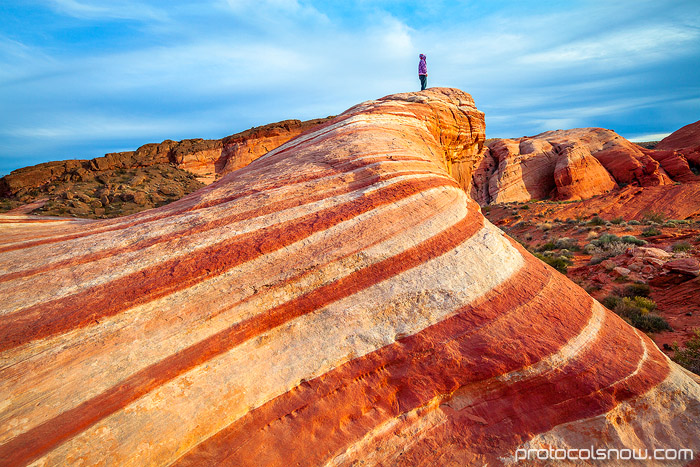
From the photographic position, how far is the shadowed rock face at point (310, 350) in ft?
8.16

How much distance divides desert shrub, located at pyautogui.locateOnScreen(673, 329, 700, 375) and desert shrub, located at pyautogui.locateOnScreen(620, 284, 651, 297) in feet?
8.75

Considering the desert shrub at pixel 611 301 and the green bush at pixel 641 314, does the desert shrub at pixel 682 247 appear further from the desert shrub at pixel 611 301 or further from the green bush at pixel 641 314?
the desert shrub at pixel 611 301

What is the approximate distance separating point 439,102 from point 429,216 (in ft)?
25.7

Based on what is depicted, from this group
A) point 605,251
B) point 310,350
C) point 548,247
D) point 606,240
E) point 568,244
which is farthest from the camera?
point 548,247

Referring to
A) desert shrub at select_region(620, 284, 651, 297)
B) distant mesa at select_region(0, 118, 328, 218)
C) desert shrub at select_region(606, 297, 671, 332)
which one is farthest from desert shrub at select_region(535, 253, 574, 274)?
distant mesa at select_region(0, 118, 328, 218)

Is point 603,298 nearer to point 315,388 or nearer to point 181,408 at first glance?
point 315,388

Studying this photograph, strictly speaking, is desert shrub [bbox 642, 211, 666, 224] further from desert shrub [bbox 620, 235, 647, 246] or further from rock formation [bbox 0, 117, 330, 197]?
rock formation [bbox 0, 117, 330, 197]

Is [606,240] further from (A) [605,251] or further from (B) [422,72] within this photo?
(B) [422,72]

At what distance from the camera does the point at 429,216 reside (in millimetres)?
4566

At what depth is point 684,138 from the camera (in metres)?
42.4

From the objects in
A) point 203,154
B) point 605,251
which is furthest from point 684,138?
point 203,154

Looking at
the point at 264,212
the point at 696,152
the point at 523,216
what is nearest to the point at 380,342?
the point at 264,212

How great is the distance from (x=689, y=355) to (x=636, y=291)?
335cm

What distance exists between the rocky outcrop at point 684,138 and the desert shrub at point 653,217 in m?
32.1
